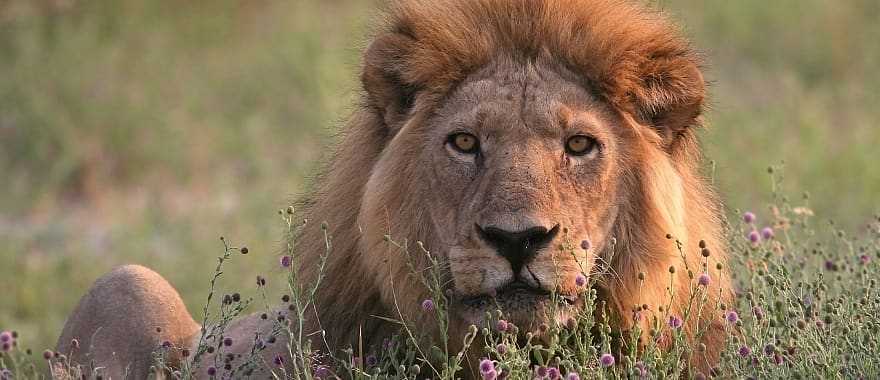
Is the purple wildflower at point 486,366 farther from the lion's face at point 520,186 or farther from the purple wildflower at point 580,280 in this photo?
the purple wildflower at point 580,280

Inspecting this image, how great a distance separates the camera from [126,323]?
254 inches

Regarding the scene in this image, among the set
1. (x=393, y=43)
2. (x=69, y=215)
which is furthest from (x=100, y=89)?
(x=393, y=43)

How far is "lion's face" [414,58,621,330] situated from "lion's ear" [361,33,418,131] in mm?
190

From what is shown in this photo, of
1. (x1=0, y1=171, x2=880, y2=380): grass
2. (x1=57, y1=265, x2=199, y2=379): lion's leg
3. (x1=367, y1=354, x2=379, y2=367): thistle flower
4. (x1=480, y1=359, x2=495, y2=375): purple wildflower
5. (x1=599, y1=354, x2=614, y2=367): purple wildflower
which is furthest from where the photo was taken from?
(x1=57, y1=265, x2=199, y2=379): lion's leg

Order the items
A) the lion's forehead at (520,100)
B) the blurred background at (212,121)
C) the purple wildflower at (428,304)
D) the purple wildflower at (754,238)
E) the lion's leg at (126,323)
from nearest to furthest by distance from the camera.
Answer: the purple wildflower at (428,304) < the lion's forehead at (520,100) < the purple wildflower at (754,238) < the lion's leg at (126,323) < the blurred background at (212,121)

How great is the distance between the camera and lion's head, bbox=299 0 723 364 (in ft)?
15.3

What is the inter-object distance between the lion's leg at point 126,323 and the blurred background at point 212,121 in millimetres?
3498

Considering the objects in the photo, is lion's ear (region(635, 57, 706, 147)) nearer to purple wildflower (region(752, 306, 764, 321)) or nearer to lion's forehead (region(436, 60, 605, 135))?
lion's forehead (region(436, 60, 605, 135))

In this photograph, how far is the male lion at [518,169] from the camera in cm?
468

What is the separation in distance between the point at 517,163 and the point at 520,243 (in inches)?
12.6

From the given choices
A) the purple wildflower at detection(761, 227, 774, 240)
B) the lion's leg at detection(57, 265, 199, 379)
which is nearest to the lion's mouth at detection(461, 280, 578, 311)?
the purple wildflower at detection(761, 227, 774, 240)

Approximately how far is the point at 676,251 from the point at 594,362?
594 mm

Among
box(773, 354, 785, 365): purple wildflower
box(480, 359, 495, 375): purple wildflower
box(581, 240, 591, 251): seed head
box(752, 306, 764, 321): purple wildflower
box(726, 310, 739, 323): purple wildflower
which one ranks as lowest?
box(773, 354, 785, 365): purple wildflower

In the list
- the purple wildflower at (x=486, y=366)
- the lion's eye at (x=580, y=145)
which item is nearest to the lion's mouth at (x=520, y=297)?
Result: the purple wildflower at (x=486, y=366)
